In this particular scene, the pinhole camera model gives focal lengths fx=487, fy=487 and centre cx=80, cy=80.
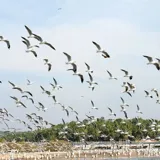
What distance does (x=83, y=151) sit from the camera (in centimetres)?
9794

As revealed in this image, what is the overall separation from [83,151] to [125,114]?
175 ft

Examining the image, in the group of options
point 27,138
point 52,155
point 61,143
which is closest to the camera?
point 52,155

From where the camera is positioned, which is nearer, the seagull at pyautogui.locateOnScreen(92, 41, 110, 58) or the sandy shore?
the seagull at pyautogui.locateOnScreen(92, 41, 110, 58)

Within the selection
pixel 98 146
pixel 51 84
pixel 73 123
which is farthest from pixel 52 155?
pixel 51 84

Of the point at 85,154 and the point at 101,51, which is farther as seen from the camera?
the point at 85,154

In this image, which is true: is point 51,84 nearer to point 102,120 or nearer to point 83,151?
point 83,151

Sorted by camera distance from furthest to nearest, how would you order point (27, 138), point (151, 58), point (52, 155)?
point (27, 138) → point (52, 155) → point (151, 58)

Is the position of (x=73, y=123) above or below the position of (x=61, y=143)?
above

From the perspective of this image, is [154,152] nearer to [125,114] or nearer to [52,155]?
[52,155]

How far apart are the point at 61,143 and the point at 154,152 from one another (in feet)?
67.3

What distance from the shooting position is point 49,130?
137 meters

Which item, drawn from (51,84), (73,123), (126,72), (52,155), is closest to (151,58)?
(126,72)

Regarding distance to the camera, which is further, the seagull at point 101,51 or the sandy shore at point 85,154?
the sandy shore at point 85,154

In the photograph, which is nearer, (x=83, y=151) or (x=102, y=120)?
(x=83, y=151)
